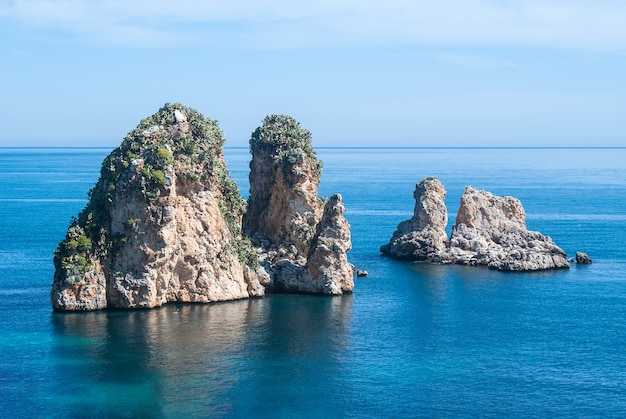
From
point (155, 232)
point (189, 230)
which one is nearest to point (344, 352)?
point (155, 232)

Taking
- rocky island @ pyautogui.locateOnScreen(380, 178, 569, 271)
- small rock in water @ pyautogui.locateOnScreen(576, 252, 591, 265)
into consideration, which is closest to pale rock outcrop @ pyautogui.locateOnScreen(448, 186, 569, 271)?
rocky island @ pyautogui.locateOnScreen(380, 178, 569, 271)

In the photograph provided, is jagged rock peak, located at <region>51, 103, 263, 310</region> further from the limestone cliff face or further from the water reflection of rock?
the limestone cliff face

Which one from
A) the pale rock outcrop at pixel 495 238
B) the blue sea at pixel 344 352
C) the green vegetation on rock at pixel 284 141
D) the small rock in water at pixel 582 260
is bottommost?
the blue sea at pixel 344 352

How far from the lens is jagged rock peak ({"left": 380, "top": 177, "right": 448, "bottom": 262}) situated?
114312 millimetres

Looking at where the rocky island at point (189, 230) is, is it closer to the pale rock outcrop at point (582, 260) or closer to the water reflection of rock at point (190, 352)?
the water reflection of rock at point (190, 352)

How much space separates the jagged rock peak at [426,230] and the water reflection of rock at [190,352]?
28.3 metres

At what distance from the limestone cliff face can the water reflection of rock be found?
3.55m

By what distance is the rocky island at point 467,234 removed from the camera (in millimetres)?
112562

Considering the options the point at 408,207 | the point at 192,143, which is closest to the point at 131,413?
the point at 192,143

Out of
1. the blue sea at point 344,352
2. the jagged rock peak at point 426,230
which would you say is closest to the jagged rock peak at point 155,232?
the blue sea at point 344,352

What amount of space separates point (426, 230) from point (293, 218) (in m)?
26.5

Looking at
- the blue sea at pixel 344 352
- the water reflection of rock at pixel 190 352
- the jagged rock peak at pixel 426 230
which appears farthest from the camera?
the jagged rock peak at pixel 426 230

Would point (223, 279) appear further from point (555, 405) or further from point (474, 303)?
point (555, 405)

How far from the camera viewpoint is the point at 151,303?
269 ft
